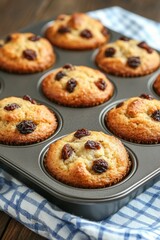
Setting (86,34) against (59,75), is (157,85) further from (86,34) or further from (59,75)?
(86,34)

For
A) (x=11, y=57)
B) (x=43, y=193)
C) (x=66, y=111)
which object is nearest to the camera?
(x=43, y=193)

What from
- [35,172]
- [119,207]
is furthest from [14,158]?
[119,207]

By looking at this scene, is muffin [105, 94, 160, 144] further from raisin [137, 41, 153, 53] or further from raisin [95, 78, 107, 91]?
raisin [137, 41, 153, 53]

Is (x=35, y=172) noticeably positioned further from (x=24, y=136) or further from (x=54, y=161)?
(x=24, y=136)

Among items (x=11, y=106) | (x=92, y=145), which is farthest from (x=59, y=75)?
(x=92, y=145)

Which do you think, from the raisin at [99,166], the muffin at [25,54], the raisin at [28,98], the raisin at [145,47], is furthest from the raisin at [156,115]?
the muffin at [25,54]

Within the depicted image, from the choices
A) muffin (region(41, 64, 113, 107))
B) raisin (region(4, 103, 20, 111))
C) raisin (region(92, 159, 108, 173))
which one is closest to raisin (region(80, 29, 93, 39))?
muffin (region(41, 64, 113, 107))
